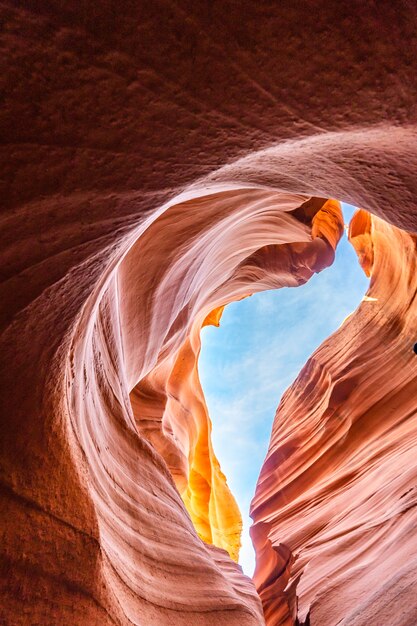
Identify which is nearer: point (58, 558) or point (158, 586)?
point (58, 558)

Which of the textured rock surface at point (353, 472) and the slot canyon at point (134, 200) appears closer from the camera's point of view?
the slot canyon at point (134, 200)

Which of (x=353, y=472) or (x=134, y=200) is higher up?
(x=134, y=200)

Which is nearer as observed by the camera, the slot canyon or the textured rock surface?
the slot canyon

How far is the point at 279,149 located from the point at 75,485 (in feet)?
7.84

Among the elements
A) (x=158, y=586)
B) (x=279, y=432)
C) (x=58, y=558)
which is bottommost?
(x=279, y=432)

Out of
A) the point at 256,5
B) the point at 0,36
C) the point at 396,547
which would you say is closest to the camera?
the point at 0,36

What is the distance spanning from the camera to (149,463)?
5055 mm

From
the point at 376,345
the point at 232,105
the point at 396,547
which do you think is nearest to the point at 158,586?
the point at 396,547

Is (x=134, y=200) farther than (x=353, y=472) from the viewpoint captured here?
No

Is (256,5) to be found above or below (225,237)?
above

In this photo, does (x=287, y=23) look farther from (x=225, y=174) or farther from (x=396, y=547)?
(x=396, y=547)

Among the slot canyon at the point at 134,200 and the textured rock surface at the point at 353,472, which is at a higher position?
the slot canyon at the point at 134,200

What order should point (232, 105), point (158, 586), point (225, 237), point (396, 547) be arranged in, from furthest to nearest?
point (225, 237), point (396, 547), point (158, 586), point (232, 105)

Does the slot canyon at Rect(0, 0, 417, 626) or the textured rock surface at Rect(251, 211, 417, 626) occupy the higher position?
the slot canyon at Rect(0, 0, 417, 626)
